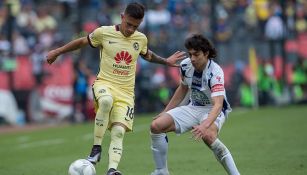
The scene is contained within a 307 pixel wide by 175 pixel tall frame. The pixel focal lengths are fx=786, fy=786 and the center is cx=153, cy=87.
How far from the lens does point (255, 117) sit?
22.4m

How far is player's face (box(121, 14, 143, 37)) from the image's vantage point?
10141 mm

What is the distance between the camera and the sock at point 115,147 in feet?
32.1

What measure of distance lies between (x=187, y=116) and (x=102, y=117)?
110cm

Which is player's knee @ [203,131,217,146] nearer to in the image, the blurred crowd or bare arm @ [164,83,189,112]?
bare arm @ [164,83,189,112]

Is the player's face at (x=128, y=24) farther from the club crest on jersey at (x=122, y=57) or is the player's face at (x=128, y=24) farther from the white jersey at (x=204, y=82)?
the white jersey at (x=204, y=82)

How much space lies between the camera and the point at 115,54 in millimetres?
10352

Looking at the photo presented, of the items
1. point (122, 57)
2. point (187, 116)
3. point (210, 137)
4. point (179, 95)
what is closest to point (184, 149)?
point (179, 95)

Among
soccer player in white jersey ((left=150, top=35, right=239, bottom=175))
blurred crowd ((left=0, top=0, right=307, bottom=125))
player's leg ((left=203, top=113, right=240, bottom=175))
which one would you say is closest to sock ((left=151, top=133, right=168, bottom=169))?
soccer player in white jersey ((left=150, top=35, right=239, bottom=175))

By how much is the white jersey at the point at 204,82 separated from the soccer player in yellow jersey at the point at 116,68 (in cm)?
78

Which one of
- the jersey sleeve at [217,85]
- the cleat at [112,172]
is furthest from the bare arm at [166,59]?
the cleat at [112,172]

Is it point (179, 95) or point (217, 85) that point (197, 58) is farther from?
point (179, 95)

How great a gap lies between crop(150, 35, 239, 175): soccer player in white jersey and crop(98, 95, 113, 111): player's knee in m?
0.60

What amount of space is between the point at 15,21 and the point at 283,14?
9.60 meters

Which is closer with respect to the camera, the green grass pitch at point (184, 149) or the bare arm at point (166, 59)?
the bare arm at point (166, 59)
